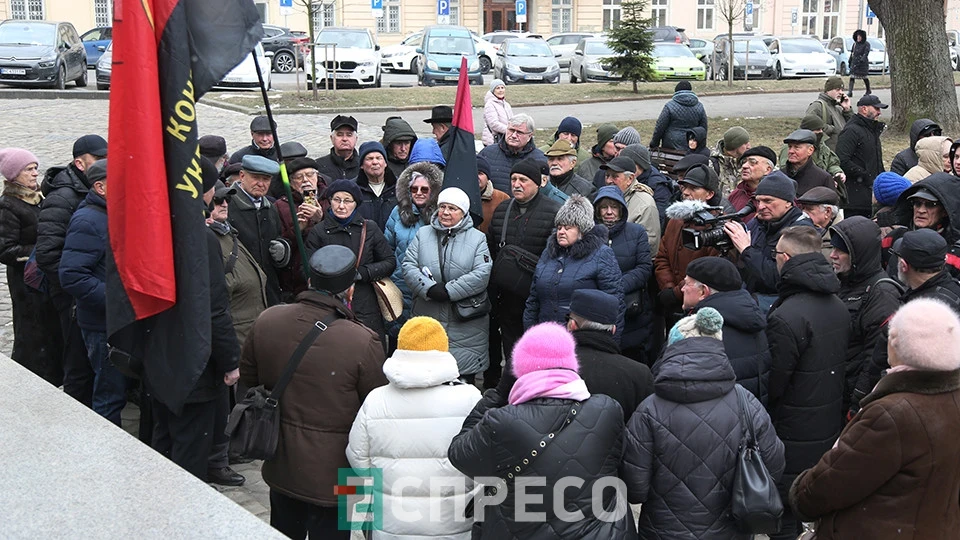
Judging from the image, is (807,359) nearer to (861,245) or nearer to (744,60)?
(861,245)

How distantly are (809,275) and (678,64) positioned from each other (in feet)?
92.9

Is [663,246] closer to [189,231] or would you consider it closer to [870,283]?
[870,283]

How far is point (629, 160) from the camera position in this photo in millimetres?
8234

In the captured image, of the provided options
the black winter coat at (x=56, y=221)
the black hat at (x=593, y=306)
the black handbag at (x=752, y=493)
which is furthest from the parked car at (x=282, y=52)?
the black handbag at (x=752, y=493)

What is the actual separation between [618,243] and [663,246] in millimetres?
388

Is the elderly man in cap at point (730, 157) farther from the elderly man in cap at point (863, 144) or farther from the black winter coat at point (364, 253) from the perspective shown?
the black winter coat at point (364, 253)

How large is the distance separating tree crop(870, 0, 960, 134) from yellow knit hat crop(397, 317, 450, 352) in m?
14.0

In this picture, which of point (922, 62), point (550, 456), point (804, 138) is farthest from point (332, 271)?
point (922, 62)

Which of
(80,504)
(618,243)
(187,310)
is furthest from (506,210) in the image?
(80,504)

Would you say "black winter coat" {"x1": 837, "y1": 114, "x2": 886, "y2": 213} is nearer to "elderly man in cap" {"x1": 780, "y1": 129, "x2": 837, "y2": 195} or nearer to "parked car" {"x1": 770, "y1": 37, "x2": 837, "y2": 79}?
"elderly man in cap" {"x1": 780, "y1": 129, "x2": 837, "y2": 195}

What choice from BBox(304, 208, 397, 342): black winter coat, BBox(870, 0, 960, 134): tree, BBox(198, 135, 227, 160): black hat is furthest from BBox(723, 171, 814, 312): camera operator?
BBox(870, 0, 960, 134): tree

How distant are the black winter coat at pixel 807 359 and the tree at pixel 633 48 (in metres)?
21.6

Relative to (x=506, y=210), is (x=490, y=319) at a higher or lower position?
lower

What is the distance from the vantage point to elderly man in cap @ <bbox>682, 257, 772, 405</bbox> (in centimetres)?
535
